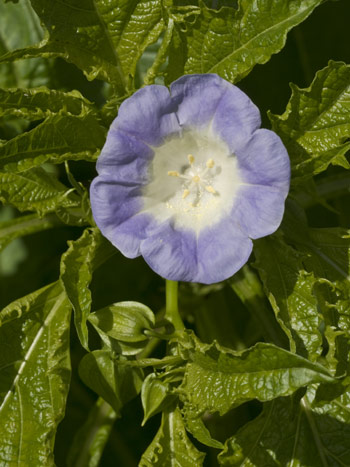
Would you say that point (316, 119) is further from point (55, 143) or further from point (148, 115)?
point (55, 143)

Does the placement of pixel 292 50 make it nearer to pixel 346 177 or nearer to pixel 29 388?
pixel 346 177

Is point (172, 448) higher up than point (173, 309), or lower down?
lower down

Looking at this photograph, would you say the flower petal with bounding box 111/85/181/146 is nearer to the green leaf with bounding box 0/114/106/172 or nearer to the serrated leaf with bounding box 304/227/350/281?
the green leaf with bounding box 0/114/106/172

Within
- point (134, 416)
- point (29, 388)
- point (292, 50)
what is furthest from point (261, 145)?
point (134, 416)

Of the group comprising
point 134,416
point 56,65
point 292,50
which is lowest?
point 134,416

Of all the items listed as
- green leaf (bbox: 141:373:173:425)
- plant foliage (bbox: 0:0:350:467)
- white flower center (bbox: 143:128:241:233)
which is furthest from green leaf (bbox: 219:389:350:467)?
white flower center (bbox: 143:128:241:233)

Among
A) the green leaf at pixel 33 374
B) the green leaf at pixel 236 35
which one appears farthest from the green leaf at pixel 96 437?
the green leaf at pixel 236 35

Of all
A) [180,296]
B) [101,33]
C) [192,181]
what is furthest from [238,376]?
[101,33]
